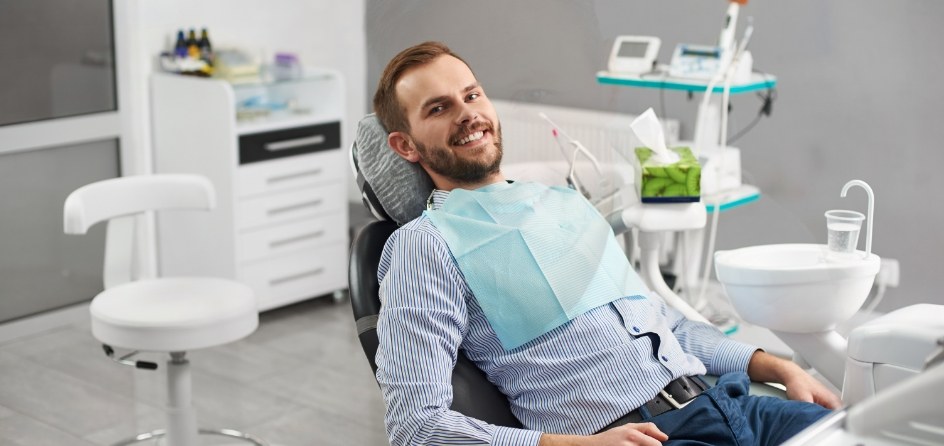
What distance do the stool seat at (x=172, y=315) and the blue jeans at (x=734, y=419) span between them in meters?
1.17

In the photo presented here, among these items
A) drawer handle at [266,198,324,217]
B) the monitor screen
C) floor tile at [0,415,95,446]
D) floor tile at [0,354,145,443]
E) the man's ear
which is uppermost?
the monitor screen

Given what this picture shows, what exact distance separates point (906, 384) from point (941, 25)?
2.54m

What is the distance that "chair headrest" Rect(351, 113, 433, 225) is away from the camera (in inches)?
63.7

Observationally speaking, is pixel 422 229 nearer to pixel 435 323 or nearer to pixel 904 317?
pixel 435 323

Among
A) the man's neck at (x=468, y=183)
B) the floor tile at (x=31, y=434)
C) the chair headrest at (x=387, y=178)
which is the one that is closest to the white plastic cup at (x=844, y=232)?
the man's neck at (x=468, y=183)

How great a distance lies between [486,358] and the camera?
1.51 metres

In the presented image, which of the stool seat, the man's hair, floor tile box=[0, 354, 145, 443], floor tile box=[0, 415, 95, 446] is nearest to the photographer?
the man's hair

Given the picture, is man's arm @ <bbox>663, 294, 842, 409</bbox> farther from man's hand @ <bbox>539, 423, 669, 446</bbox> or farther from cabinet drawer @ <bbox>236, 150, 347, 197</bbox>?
cabinet drawer @ <bbox>236, 150, 347, 197</bbox>

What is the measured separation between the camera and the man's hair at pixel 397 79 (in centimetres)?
144

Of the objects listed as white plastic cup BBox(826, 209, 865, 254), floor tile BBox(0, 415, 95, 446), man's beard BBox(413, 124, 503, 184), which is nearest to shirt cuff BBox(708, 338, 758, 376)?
white plastic cup BBox(826, 209, 865, 254)

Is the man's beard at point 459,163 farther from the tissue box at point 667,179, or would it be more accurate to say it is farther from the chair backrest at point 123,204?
the chair backrest at point 123,204

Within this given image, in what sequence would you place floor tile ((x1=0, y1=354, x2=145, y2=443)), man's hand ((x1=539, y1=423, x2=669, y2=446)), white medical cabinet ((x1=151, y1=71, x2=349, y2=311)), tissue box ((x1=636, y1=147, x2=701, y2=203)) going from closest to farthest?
man's hand ((x1=539, y1=423, x2=669, y2=446)) → tissue box ((x1=636, y1=147, x2=701, y2=203)) → floor tile ((x1=0, y1=354, x2=145, y2=443)) → white medical cabinet ((x1=151, y1=71, x2=349, y2=311))

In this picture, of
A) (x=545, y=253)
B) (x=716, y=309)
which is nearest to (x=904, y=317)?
(x=545, y=253)

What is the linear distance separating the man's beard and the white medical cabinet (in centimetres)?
193
